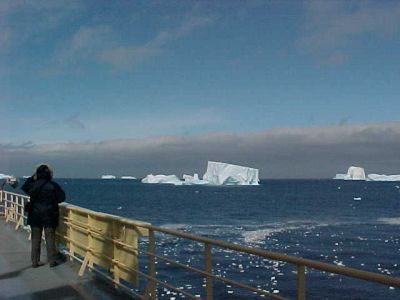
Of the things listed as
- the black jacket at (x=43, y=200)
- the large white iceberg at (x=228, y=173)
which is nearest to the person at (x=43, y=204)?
the black jacket at (x=43, y=200)

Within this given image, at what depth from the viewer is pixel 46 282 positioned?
7.35 metres

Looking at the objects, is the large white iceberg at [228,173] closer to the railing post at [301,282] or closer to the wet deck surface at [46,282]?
the wet deck surface at [46,282]

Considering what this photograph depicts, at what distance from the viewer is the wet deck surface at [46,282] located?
6488 mm

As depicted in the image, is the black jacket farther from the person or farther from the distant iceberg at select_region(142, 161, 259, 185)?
the distant iceberg at select_region(142, 161, 259, 185)

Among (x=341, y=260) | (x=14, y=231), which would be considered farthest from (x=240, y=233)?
(x=14, y=231)

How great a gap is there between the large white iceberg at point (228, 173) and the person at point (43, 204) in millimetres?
129776

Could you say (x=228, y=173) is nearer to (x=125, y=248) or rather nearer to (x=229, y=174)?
(x=229, y=174)

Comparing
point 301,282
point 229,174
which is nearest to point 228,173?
point 229,174

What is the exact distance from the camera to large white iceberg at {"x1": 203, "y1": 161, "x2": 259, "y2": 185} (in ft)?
461

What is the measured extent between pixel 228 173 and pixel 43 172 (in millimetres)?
135101

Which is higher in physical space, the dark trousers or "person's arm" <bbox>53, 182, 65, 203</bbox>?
"person's arm" <bbox>53, 182, 65, 203</bbox>

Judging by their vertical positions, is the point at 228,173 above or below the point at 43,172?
below

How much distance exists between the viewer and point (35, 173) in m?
8.33

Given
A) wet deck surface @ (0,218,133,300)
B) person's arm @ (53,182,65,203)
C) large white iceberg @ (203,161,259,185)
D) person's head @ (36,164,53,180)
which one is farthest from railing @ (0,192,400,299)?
large white iceberg @ (203,161,259,185)
